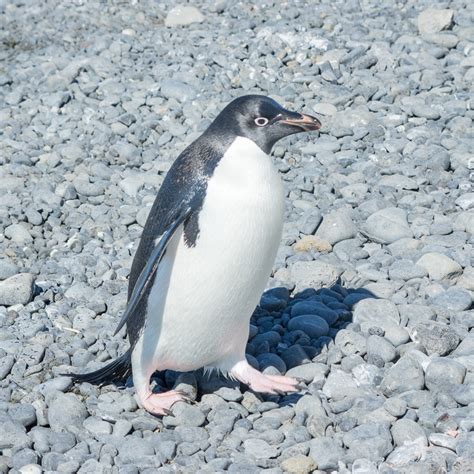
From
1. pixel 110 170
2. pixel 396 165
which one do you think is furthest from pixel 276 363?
pixel 110 170

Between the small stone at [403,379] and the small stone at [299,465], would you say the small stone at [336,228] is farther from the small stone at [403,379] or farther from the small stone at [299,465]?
the small stone at [299,465]

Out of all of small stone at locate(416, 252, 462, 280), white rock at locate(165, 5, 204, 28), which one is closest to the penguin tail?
small stone at locate(416, 252, 462, 280)

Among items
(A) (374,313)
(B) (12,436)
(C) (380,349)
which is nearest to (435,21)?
(A) (374,313)

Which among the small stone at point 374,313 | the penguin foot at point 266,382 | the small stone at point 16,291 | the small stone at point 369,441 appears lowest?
the small stone at point 16,291

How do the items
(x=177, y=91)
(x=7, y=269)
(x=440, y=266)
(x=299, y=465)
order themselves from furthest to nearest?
(x=177, y=91) < (x=7, y=269) < (x=440, y=266) < (x=299, y=465)

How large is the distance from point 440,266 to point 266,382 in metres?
1.17

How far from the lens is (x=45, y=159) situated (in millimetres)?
6293

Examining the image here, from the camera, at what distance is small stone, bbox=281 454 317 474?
3.35 m

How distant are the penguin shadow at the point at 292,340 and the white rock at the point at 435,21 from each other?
3.33m

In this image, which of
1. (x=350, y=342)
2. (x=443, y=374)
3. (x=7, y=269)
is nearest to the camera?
(x=443, y=374)

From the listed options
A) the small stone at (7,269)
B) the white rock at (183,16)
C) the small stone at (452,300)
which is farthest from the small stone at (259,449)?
the white rock at (183,16)

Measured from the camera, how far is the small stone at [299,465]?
132 inches

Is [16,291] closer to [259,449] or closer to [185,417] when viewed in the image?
[185,417]

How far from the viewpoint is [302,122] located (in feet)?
11.8
